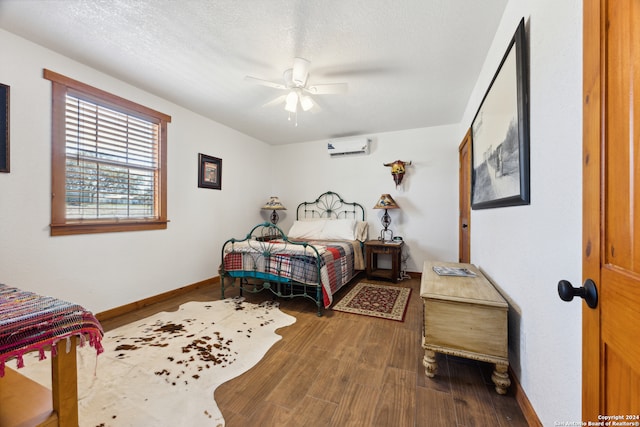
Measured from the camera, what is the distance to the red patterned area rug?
264cm

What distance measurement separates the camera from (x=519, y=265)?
1383mm

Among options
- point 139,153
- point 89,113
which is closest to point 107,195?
point 139,153

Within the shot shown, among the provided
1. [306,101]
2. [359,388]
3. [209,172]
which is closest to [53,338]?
[359,388]

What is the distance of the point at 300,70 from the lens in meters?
2.15

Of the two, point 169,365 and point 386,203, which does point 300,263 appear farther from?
point 386,203

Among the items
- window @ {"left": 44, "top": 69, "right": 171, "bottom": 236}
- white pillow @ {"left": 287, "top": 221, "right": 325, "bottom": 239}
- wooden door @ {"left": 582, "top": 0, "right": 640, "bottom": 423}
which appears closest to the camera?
wooden door @ {"left": 582, "top": 0, "right": 640, "bottom": 423}

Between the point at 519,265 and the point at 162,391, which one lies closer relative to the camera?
the point at 519,265

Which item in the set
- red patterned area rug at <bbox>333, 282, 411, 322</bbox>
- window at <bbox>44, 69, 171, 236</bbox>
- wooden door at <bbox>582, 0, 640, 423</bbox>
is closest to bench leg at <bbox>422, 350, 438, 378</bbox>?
red patterned area rug at <bbox>333, 282, 411, 322</bbox>

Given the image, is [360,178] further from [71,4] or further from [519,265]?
[71,4]

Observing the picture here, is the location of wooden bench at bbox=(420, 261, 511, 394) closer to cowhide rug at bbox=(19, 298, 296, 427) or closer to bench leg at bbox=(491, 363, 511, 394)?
bench leg at bbox=(491, 363, 511, 394)

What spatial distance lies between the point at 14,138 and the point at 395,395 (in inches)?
137

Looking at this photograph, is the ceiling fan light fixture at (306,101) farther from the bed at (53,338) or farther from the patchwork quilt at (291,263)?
the bed at (53,338)

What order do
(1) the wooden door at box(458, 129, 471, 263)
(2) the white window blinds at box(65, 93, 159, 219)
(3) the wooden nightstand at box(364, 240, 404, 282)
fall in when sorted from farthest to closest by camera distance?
(3) the wooden nightstand at box(364, 240, 404, 282), (1) the wooden door at box(458, 129, 471, 263), (2) the white window blinds at box(65, 93, 159, 219)

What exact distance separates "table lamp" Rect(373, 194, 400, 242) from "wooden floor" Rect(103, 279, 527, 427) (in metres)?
2.15
